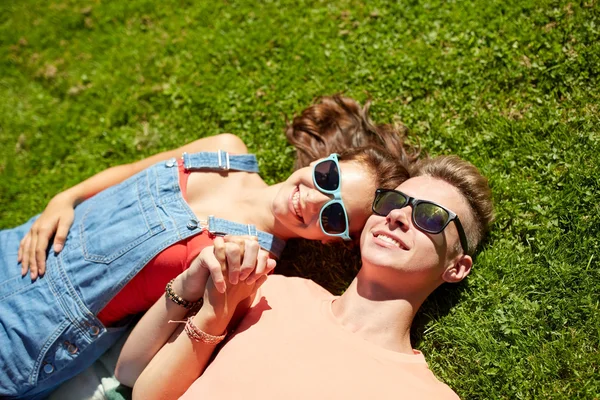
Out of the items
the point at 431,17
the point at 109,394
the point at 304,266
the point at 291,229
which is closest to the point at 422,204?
the point at 291,229

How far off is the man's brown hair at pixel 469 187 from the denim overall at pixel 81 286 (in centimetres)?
144

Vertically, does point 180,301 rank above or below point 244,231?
below

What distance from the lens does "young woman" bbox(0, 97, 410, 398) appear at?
12.8 feet

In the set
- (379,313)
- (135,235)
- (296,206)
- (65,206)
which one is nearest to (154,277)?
(135,235)

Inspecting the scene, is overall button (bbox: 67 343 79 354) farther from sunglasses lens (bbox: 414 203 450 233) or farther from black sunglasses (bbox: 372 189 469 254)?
sunglasses lens (bbox: 414 203 450 233)

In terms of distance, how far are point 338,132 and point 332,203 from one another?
1.07 m

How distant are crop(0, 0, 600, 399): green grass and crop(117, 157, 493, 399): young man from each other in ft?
1.91

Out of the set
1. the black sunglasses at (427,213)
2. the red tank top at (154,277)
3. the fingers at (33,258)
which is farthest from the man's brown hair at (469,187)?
the fingers at (33,258)

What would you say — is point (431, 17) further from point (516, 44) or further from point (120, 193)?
point (120, 193)

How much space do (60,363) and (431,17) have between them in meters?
4.53

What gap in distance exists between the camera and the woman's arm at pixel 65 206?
4160mm

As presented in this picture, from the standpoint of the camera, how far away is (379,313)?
143 inches

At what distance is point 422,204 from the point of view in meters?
3.53

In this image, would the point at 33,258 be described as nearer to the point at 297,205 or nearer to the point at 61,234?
the point at 61,234
